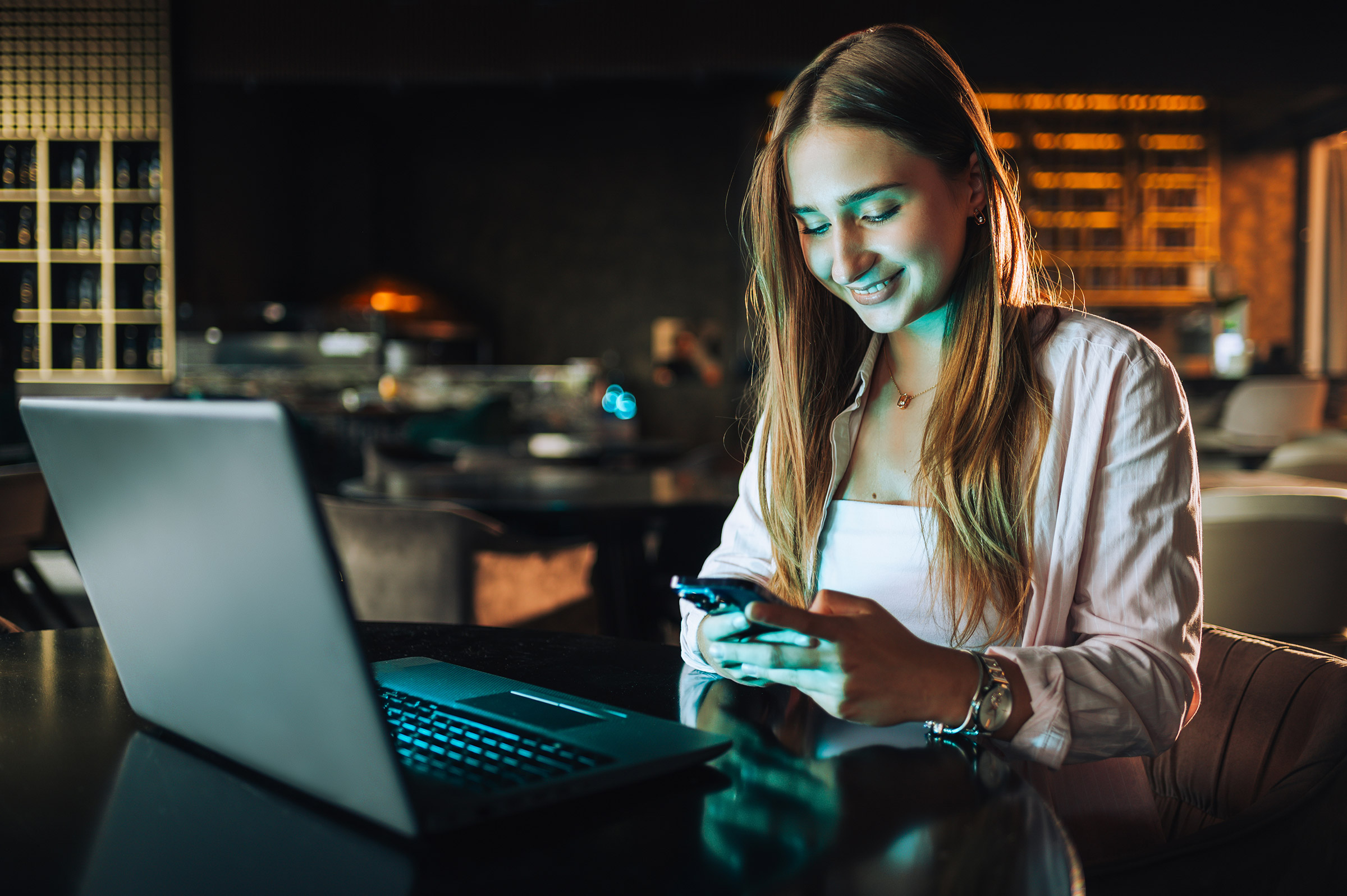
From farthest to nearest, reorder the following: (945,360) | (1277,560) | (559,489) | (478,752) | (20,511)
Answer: (20,511) → (559,489) → (1277,560) → (945,360) → (478,752)

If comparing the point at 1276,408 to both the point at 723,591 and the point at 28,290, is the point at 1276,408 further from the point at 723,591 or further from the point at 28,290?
the point at 28,290

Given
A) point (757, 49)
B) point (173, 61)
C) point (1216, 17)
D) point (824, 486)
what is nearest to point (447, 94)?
point (173, 61)

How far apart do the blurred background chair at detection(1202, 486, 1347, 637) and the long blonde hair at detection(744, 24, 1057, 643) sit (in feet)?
2.81

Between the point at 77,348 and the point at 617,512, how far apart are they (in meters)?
6.45

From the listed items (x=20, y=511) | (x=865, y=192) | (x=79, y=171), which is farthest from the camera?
(x=79, y=171)

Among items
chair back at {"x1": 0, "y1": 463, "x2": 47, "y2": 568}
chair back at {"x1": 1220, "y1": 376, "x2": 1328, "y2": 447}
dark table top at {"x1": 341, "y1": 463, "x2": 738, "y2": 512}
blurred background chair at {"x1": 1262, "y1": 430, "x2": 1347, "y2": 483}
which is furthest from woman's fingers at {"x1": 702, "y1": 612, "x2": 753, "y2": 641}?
chair back at {"x1": 1220, "y1": 376, "x2": 1328, "y2": 447}

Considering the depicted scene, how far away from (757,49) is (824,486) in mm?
6547

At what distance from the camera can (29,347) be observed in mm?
7297

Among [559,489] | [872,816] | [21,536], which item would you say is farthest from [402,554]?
[872,816]

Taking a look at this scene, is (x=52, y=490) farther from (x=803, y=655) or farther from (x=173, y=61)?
(x=173, y=61)

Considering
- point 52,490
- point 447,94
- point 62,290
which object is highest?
point 447,94

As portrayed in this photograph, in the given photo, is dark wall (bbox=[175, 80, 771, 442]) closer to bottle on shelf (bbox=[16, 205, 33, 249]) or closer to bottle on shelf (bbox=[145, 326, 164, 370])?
bottle on shelf (bbox=[145, 326, 164, 370])

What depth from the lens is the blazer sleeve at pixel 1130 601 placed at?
35.0 inches

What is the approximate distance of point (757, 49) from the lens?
7.17 metres
